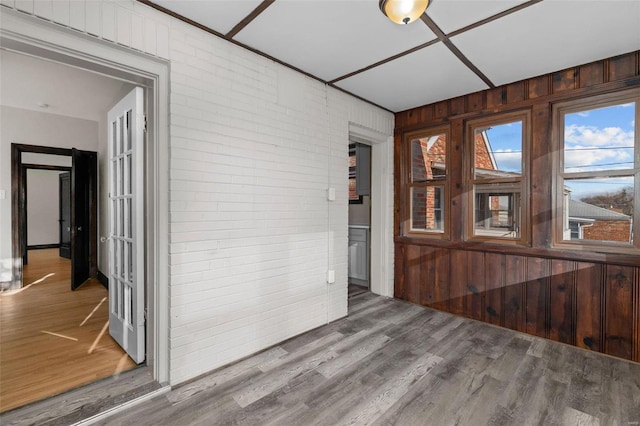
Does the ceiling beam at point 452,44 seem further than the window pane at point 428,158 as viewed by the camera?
No

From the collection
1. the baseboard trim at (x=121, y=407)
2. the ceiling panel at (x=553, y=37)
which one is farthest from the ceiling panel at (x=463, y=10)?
the baseboard trim at (x=121, y=407)

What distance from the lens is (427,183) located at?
13.0 ft

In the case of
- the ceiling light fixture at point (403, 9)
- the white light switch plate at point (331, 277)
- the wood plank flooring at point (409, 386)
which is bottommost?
the wood plank flooring at point (409, 386)

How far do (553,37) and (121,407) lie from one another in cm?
412

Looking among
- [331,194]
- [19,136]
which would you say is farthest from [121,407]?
[19,136]

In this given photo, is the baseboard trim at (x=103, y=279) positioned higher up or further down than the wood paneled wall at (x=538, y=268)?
further down

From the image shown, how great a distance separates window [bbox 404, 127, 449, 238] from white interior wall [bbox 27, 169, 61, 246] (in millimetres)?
10003

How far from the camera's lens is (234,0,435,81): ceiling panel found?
2057 millimetres

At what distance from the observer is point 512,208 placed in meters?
3.27

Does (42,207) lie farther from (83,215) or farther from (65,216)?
(83,215)

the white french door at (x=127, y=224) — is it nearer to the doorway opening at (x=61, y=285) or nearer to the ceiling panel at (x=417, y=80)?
the doorway opening at (x=61, y=285)

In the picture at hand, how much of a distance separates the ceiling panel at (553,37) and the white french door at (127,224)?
9.06 ft

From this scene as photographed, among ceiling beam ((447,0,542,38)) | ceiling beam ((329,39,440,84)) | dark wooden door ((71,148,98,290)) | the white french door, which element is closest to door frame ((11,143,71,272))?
dark wooden door ((71,148,98,290))

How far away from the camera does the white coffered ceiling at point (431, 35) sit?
202cm
